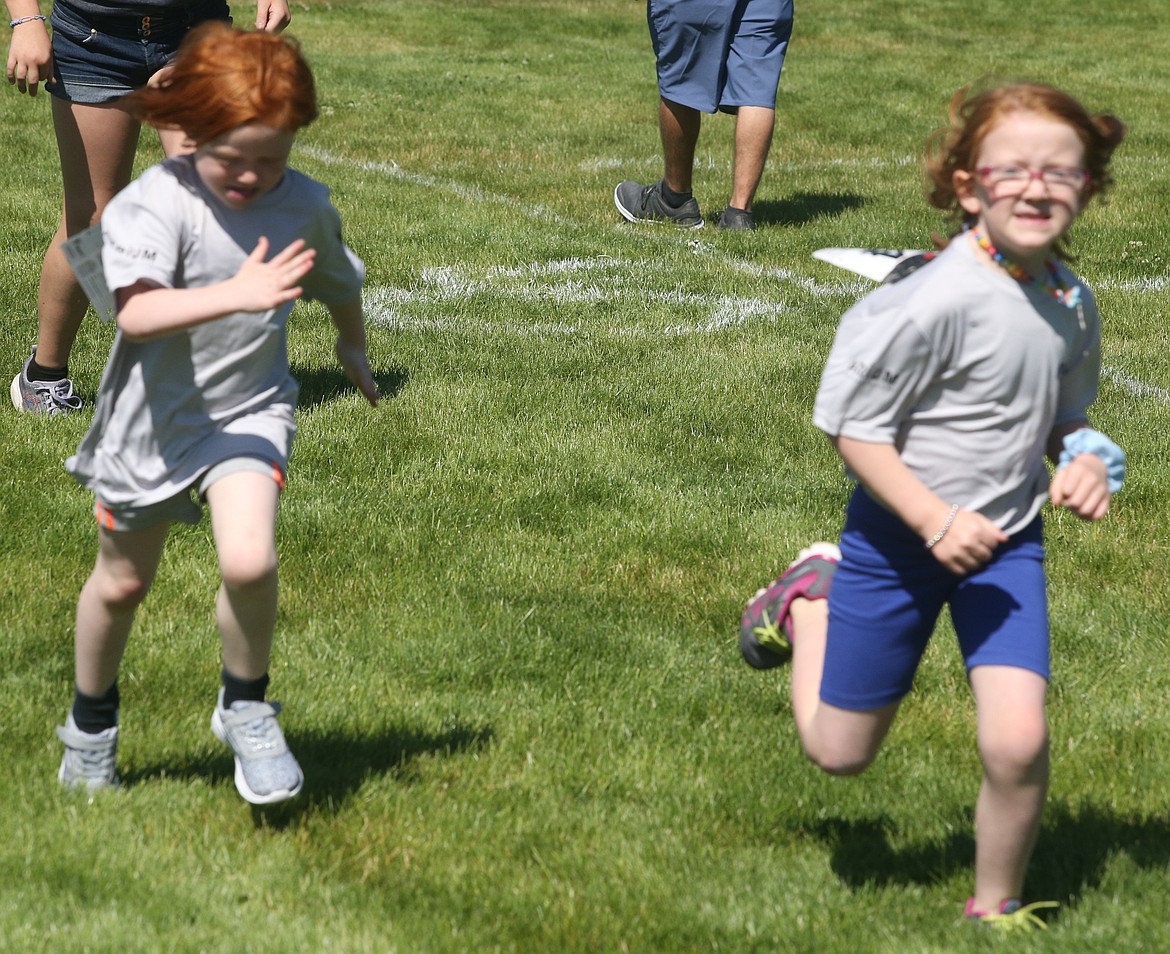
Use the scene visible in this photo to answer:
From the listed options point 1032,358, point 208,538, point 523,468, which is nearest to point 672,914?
point 1032,358

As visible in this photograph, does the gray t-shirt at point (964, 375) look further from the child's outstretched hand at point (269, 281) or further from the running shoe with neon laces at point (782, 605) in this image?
the child's outstretched hand at point (269, 281)

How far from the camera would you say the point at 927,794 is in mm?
3561

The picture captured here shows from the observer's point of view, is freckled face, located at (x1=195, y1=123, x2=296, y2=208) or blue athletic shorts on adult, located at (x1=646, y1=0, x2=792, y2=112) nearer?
freckled face, located at (x1=195, y1=123, x2=296, y2=208)

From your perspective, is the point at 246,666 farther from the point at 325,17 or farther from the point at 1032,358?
the point at 325,17

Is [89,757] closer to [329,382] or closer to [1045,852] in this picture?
[1045,852]

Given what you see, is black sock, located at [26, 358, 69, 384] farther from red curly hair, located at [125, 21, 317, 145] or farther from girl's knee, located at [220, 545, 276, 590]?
girl's knee, located at [220, 545, 276, 590]

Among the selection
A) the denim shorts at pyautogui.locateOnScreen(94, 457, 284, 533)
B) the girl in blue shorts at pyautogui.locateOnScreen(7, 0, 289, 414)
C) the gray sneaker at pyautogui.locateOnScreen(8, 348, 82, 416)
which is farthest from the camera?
the gray sneaker at pyautogui.locateOnScreen(8, 348, 82, 416)

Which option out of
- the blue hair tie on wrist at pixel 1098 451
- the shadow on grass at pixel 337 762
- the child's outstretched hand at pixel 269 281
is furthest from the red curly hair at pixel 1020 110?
the shadow on grass at pixel 337 762

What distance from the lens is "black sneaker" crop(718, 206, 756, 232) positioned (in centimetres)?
948

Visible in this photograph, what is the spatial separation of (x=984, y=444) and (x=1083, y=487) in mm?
202

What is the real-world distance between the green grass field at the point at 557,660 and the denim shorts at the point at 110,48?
1245 millimetres

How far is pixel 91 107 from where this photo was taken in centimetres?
555

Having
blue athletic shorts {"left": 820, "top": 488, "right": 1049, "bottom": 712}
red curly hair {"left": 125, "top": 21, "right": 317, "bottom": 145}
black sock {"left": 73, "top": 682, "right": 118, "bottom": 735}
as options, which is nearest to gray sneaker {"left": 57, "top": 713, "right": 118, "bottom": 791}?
black sock {"left": 73, "top": 682, "right": 118, "bottom": 735}

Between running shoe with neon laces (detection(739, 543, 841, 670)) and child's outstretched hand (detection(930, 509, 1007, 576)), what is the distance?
0.57 metres
